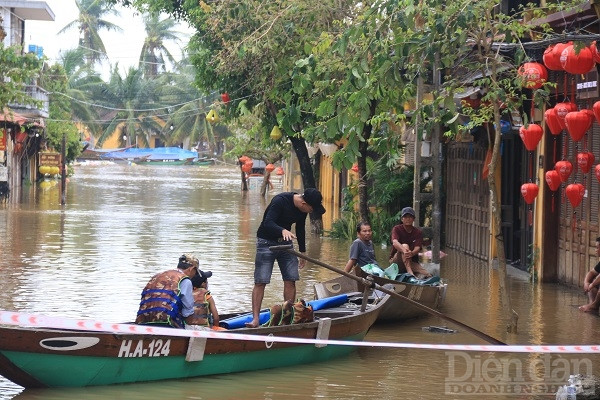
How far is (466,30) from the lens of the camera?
1334cm

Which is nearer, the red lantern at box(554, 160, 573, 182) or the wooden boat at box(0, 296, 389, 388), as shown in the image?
the wooden boat at box(0, 296, 389, 388)

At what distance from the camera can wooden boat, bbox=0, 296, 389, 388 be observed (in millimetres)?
9469

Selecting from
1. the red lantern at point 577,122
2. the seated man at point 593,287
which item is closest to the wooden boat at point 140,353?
the red lantern at point 577,122

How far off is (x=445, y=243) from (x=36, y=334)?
17010 mm

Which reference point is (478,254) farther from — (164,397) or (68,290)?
(164,397)

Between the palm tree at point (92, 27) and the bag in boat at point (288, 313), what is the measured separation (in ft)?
250

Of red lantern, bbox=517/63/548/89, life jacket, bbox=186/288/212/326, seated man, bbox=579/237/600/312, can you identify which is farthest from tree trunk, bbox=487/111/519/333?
life jacket, bbox=186/288/212/326

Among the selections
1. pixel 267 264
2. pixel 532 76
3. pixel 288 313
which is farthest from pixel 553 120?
pixel 288 313

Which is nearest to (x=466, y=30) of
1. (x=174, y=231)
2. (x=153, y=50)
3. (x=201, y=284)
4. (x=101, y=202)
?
(x=201, y=284)

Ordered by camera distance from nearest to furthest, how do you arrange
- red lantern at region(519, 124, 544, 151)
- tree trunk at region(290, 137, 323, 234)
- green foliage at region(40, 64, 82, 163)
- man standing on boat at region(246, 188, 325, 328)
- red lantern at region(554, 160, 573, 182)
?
1. man standing on boat at region(246, 188, 325, 328)
2. red lantern at region(519, 124, 544, 151)
3. red lantern at region(554, 160, 573, 182)
4. tree trunk at region(290, 137, 323, 234)
5. green foliage at region(40, 64, 82, 163)

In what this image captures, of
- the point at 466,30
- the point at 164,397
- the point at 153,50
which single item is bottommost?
the point at 164,397

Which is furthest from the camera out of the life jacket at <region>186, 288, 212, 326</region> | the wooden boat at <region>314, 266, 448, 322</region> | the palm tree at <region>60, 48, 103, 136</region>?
the palm tree at <region>60, 48, 103, 136</region>

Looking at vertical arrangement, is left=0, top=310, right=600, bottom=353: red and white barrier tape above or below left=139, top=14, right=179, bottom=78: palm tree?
below

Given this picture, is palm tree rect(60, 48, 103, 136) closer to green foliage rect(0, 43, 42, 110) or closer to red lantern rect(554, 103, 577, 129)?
green foliage rect(0, 43, 42, 110)
